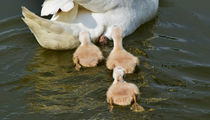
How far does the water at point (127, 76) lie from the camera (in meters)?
6.06

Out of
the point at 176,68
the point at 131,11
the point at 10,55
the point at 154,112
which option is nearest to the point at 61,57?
the point at 10,55

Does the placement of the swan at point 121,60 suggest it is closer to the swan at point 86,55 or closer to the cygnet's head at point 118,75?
the swan at point 86,55

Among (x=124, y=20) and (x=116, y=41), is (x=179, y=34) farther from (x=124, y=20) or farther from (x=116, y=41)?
(x=116, y=41)

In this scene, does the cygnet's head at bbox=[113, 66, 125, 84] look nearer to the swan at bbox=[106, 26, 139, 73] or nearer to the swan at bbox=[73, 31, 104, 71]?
the swan at bbox=[106, 26, 139, 73]

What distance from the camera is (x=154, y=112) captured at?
591 cm

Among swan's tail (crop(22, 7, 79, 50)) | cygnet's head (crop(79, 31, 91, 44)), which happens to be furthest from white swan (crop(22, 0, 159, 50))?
cygnet's head (crop(79, 31, 91, 44))

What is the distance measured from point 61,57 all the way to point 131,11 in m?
1.40

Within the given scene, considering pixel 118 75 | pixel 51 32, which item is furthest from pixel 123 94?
pixel 51 32

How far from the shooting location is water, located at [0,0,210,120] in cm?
606

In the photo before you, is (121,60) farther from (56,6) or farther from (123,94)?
(56,6)

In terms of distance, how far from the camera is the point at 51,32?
7445 mm

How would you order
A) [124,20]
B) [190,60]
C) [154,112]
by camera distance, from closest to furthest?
[154,112] < [190,60] < [124,20]

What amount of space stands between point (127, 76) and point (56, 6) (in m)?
1.51

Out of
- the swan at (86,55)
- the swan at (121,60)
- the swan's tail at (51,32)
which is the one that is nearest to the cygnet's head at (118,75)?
the swan at (121,60)
